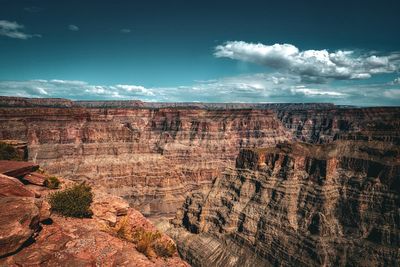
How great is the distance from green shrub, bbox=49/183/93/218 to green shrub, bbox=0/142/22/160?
353 inches

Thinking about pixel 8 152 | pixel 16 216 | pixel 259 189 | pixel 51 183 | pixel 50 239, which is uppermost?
pixel 8 152

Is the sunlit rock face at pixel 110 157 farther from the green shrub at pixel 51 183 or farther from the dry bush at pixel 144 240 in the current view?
the dry bush at pixel 144 240

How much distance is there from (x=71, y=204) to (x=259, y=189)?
35.3 metres

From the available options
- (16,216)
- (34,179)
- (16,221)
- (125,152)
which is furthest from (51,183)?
(125,152)

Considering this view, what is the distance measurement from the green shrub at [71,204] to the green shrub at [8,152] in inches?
353

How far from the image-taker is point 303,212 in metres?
40.9

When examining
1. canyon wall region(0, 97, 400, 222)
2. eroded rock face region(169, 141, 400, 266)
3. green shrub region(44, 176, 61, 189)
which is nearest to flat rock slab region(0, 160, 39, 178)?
green shrub region(44, 176, 61, 189)

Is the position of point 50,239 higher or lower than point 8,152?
lower

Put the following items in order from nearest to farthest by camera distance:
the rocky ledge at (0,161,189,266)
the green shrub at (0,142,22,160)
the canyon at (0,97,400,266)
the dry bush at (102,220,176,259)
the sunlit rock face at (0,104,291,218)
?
the rocky ledge at (0,161,189,266), the dry bush at (102,220,176,259), the green shrub at (0,142,22,160), the canyon at (0,97,400,266), the sunlit rock face at (0,104,291,218)

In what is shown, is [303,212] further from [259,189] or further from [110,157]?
[110,157]

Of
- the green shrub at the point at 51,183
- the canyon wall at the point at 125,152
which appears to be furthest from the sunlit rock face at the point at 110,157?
the green shrub at the point at 51,183

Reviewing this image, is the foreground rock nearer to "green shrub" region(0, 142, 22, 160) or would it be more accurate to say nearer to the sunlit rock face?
"green shrub" region(0, 142, 22, 160)

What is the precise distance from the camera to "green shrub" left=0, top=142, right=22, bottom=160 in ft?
73.5

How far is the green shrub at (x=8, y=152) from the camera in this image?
22417 millimetres
